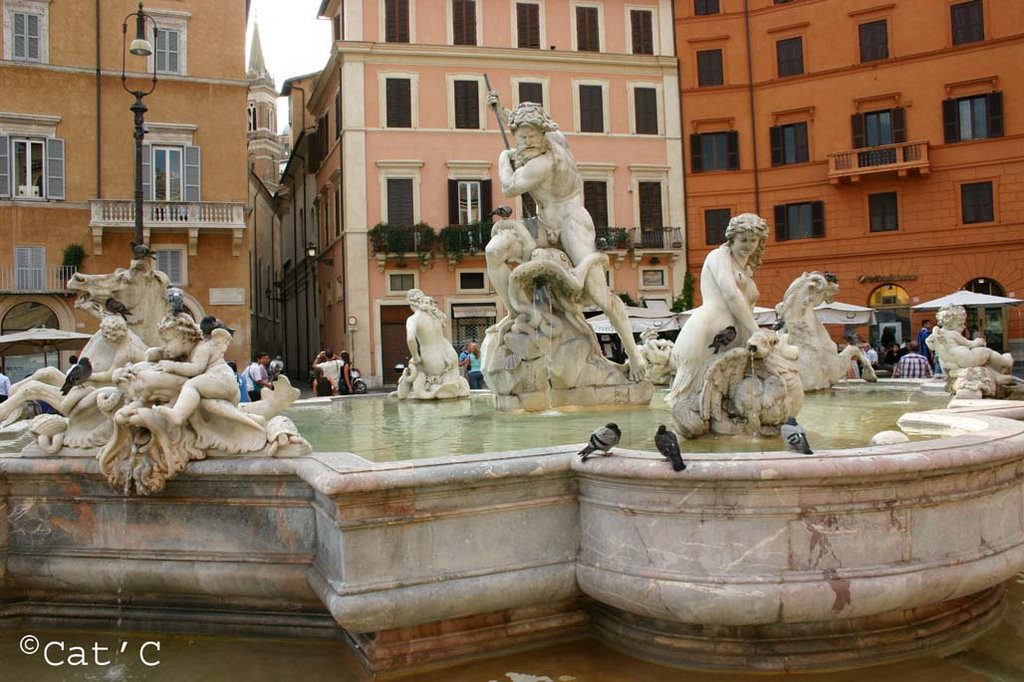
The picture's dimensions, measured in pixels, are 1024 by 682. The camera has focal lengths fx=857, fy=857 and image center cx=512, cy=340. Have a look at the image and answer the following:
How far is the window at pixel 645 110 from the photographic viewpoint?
30.6m

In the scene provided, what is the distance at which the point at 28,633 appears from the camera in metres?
4.11

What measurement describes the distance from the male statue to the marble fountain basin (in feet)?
11.2

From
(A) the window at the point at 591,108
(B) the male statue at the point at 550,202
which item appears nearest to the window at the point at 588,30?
(A) the window at the point at 591,108

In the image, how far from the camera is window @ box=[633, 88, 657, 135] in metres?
30.6

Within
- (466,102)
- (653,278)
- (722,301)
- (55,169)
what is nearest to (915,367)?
(722,301)

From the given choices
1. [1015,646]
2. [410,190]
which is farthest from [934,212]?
[1015,646]

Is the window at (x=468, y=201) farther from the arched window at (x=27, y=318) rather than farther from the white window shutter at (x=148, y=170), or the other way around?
the arched window at (x=27, y=318)

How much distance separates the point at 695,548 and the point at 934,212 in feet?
90.8

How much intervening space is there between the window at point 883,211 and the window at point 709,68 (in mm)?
6827

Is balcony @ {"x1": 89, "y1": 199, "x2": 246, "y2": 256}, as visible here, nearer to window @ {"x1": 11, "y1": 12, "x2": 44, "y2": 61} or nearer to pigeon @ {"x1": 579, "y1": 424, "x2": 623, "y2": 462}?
window @ {"x1": 11, "y1": 12, "x2": 44, "y2": 61}

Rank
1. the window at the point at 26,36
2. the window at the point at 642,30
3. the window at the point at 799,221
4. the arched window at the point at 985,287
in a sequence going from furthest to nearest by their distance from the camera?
1. the window at the point at 642,30
2. the window at the point at 799,221
3. the arched window at the point at 985,287
4. the window at the point at 26,36

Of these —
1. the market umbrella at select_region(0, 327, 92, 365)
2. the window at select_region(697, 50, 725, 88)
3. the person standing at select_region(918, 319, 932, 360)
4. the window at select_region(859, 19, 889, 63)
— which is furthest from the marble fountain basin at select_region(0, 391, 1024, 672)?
the window at select_region(697, 50, 725, 88)

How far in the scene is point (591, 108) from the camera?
30.2 metres

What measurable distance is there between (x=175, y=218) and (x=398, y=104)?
826 centimetres
